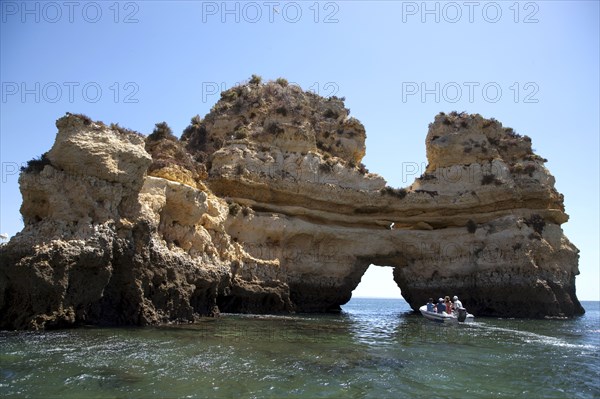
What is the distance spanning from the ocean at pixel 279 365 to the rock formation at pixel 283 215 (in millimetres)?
3503

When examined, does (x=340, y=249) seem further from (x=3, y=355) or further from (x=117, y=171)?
(x=3, y=355)

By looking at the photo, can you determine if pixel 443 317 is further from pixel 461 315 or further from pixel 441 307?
pixel 441 307

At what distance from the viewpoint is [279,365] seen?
11.7 m

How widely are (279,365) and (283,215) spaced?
20.6m

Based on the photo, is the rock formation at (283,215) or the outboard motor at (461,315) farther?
the outboard motor at (461,315)

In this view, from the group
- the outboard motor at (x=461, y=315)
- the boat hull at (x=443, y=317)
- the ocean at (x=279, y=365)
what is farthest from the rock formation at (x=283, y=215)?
the outboard motor at (x=461, y=315)

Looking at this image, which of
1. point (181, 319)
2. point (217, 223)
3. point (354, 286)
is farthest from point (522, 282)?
point (181, 319)

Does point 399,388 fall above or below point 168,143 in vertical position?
below

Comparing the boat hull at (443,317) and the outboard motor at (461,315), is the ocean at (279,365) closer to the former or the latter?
the boat hull at (443,317)

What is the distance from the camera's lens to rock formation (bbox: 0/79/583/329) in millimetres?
17594

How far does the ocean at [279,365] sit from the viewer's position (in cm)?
945

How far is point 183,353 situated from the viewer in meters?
12.7

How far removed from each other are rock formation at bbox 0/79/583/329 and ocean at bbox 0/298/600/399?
3.50 meters

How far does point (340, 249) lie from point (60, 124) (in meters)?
20.4
